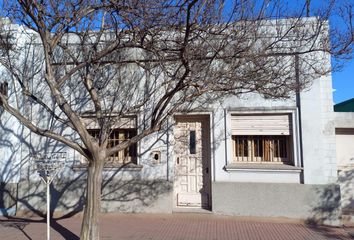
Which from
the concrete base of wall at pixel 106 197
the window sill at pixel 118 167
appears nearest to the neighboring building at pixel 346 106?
the concrete base of wall at pixel 106 197

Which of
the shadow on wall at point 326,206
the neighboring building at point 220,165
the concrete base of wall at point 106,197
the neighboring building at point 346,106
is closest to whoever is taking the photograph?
the shadow on wall at point 326,206

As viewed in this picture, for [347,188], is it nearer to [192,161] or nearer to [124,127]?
[192,161]

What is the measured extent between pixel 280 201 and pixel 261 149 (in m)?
1.40

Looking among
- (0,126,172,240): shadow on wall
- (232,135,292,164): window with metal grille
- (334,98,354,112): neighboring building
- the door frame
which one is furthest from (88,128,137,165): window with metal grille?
(334,98,354,112): neighboring building

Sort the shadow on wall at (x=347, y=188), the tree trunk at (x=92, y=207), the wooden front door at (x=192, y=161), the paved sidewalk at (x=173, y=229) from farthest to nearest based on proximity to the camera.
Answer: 1. the wooden front door at (x=192, y=161)
2. the shadow on wall at (x=347, y=188)
3. the paved sidewalk at (x=173, y=229)
4. the tree trunk at (x=92, y=207)

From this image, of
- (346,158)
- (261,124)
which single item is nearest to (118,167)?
(261,124)

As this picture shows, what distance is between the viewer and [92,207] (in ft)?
18.8

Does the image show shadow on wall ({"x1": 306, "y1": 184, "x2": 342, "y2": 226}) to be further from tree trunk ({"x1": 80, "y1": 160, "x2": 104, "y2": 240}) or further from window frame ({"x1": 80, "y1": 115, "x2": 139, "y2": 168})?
tree trunk ({"x1": 80, "y1": 160, "x2": 104, "y2": 240})

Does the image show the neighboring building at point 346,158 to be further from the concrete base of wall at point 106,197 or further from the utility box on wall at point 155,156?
the utility box on wall at point 155,156

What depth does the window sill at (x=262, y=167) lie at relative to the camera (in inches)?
335

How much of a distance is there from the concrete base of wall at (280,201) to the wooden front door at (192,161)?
64 centimetres

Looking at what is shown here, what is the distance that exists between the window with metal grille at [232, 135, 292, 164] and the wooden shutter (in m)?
0.21

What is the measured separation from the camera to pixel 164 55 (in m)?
7.24

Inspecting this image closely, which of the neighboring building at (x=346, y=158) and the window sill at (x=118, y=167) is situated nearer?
the neighboring building at (x=346, y=158)
